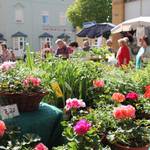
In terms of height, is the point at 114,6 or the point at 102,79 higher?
the point at 114,6

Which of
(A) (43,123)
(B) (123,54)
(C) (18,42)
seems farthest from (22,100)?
(C) (18,42)

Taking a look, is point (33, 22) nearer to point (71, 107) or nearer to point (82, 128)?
point (71, 107)

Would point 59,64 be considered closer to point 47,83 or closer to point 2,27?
point 47,83

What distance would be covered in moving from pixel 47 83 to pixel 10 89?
0.59 metres

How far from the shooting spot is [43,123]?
3227 mm

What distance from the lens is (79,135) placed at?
2645 mm

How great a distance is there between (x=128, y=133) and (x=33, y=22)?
36.0 meters

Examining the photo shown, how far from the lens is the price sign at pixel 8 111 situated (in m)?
3.00

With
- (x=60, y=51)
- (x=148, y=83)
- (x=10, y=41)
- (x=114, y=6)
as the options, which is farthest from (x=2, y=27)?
(x=148, y=83)

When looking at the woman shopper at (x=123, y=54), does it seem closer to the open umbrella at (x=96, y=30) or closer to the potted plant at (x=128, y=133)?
the potted plant at (x=128, y=133)

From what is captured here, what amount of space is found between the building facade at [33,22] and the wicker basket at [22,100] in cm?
3345

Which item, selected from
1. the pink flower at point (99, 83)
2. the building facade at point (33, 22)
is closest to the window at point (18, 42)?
the building facade at point (33, 22)

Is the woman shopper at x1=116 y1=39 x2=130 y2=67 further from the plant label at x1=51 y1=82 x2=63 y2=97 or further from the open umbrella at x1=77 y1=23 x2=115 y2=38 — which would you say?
the open umbrella at x1=77 y1=23 x2=115 y2=38

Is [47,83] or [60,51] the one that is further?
[60,51]
